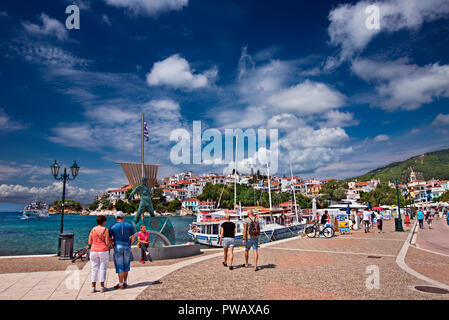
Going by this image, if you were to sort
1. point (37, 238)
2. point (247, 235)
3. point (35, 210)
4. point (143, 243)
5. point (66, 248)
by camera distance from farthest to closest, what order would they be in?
1. point (35, 210)
2. point (37, 238)
3. point (66, 248)
4. point (143, 243)
5. point (247, 235)

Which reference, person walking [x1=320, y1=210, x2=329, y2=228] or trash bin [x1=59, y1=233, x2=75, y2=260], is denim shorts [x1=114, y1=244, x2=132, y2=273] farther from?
person walking [x1=320, y1=210, x2=329, y2=228]

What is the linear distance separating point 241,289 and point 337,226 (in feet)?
60.3

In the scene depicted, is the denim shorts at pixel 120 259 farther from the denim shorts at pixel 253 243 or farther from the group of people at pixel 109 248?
the denim shorts at pixel 253 243

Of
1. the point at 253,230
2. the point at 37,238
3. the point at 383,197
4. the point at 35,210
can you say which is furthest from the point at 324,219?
the point at 35,210

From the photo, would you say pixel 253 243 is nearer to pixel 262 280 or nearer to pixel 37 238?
pixel 262 280

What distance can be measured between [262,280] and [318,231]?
13.4 m

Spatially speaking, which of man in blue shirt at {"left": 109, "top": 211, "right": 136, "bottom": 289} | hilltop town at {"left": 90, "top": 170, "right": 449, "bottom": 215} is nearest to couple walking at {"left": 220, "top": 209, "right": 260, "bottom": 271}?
man in blue shirt at {"left": 109, "top": 211, "right": 136, "bottom": 289}

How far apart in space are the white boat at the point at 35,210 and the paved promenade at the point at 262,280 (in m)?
180

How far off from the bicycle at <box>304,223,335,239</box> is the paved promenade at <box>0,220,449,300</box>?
27.9ft

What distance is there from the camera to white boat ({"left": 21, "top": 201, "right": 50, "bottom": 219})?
515ft

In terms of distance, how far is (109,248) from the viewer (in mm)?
6629

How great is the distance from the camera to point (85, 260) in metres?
11.2

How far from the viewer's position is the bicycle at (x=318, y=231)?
1934cm
